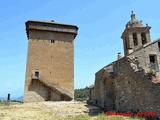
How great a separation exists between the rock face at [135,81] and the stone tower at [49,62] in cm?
911

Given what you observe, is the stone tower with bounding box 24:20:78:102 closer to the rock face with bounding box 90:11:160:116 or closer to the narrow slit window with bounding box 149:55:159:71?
the rock face with bounding box 90:11:160:116

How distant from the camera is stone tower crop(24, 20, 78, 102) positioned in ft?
78.2

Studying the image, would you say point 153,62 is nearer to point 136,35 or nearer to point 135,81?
point 135,81

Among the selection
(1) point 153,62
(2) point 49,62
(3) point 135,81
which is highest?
(2) point 49,62

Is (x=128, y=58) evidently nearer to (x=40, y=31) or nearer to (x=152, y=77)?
(x=152, y=77)

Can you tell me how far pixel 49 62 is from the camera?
25.2 m

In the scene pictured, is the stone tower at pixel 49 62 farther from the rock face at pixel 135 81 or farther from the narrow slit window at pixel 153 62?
the narrow slit window at pixel 153 62

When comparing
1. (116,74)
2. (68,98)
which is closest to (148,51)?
(116,74)

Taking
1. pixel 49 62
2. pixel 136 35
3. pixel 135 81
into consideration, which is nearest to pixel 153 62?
pixel 135 81

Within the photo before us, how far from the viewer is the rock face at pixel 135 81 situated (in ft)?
34.9

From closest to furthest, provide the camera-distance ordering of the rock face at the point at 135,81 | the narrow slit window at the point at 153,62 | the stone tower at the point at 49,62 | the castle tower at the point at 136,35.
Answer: the rock face at the point at 135,81 < the narrow slit window at the point at 153,62 < the castle tower at the point at 136,35 < the stone tower at the point at 49,62

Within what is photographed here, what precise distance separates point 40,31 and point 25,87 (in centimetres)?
857

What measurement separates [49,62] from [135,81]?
51.6 ft

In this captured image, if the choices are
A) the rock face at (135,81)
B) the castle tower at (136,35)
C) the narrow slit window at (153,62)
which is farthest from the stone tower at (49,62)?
the narrow slit window at (153,62)
